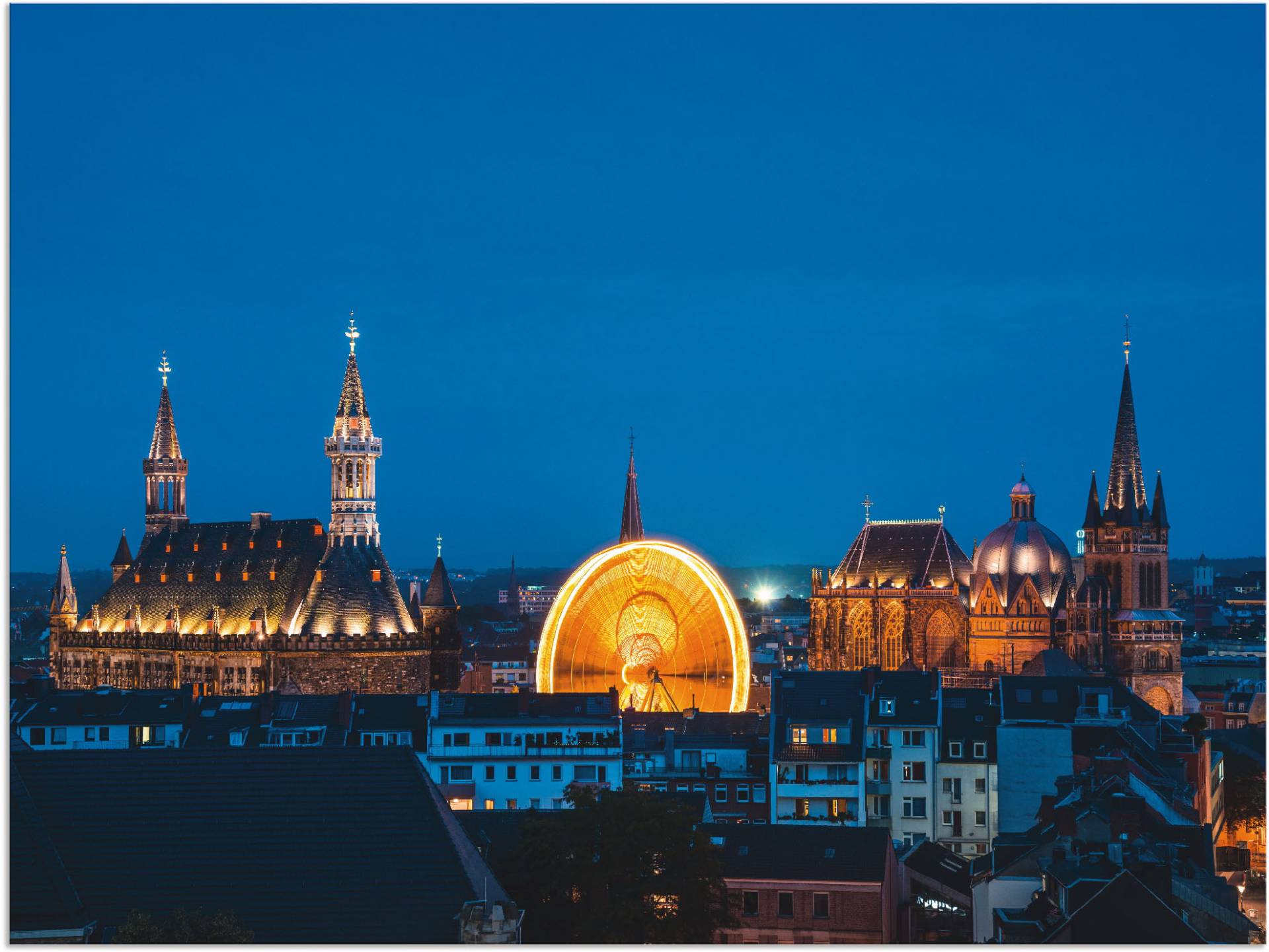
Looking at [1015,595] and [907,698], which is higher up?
[1015,595]

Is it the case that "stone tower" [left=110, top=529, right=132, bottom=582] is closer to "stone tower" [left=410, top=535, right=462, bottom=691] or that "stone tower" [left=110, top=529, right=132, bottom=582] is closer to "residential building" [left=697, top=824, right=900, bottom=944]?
"stone tower" [left=410, top=535, right=462, bottom=691]

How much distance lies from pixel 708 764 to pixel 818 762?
370 centimetres

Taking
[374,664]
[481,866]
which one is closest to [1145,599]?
[374,664]

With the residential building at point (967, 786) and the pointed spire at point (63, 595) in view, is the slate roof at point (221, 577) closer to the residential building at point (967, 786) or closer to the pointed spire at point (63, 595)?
the pointed spire at point (63, 595)

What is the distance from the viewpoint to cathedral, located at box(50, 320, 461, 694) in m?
102

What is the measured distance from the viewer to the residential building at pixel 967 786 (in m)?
68.1

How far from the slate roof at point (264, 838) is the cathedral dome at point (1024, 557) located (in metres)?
112

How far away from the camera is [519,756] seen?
70.1 meters

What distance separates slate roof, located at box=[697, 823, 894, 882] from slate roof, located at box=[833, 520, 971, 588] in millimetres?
93353

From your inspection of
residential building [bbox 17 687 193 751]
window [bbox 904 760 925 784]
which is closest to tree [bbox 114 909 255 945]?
window [bbox 904 760 925 784]

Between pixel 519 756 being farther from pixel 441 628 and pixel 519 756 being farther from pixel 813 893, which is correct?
pixel 441 628

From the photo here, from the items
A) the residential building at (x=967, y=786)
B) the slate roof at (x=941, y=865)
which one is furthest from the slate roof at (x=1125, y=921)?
the residential building at (x=967, y=786)

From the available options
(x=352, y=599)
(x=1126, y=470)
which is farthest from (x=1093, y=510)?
(x=352, y=599)

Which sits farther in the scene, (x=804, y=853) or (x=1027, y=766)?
(x=1027, y=766)
